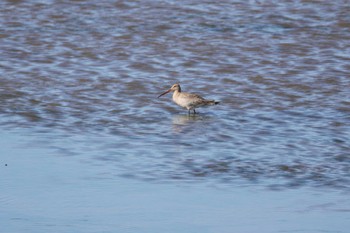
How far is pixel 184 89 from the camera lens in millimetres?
17422

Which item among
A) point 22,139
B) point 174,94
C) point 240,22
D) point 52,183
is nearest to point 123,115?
point 174,94

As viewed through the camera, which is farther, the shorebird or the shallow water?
the shorebird

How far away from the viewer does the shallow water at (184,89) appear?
12570 millimetres

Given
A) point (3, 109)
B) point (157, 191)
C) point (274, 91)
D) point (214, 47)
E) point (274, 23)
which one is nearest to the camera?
point (157, 191)

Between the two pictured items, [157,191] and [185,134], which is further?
[185,134]

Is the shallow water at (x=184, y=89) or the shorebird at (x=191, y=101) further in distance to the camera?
the shorebird at (x=191, y=101)

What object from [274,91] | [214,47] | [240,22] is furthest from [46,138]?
[240,22]

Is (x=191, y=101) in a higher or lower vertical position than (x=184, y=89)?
higher

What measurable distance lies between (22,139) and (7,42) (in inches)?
279

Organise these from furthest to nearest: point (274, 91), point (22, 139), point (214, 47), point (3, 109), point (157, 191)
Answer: point (214, 47)
point (274, 91)
point (3, 109)
point (22, 139)
point (157, 191)

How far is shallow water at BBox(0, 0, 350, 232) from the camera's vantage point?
12.6 metres

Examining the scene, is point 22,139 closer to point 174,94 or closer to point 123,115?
point 123,115

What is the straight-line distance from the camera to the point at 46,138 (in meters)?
13.8

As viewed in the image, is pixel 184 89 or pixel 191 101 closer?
pixel 191 101
